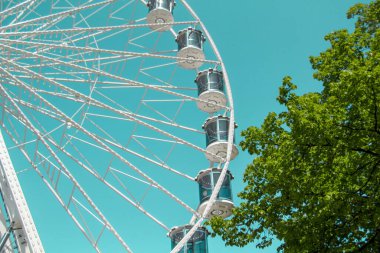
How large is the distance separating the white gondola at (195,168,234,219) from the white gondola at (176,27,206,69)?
17.6 feet

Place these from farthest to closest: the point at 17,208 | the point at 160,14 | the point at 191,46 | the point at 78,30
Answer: the point at 160,14 → the point at 191,46 → the point at 78,30 → the point at 17,208

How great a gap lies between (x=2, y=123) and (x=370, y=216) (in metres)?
12.1

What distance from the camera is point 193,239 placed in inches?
672

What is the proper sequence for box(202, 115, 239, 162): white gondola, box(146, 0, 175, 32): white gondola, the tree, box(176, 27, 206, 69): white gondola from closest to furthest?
the tree
box(202, 115, 239, 162): white gondola
box(176, 27, 206, 69): white gondola
box(146, 0, 175, 32): white gondola

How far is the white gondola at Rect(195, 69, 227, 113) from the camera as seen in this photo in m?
21.9

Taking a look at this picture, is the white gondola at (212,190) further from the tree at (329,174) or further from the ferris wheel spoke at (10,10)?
the ferris wheel spoke at (10,10)

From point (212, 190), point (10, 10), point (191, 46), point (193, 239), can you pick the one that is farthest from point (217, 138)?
point (10, 10)

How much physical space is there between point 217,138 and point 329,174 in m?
8.97

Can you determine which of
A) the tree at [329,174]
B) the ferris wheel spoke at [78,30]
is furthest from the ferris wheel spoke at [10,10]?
the tree at [329,174]

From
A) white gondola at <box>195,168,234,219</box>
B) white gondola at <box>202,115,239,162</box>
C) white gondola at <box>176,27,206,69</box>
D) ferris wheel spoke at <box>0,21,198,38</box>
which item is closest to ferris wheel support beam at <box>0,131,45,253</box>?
ferris wheel spoke at <box>0,21,198,38</box>

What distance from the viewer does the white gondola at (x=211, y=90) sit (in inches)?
861

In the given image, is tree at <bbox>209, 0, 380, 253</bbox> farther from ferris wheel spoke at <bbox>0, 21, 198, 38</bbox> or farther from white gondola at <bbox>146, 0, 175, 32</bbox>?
white gondola at <bbox>146, 0, 175, 32</bbox>

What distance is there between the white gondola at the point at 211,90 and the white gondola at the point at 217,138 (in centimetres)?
64

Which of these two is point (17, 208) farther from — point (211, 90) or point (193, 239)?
point (211, 90)
